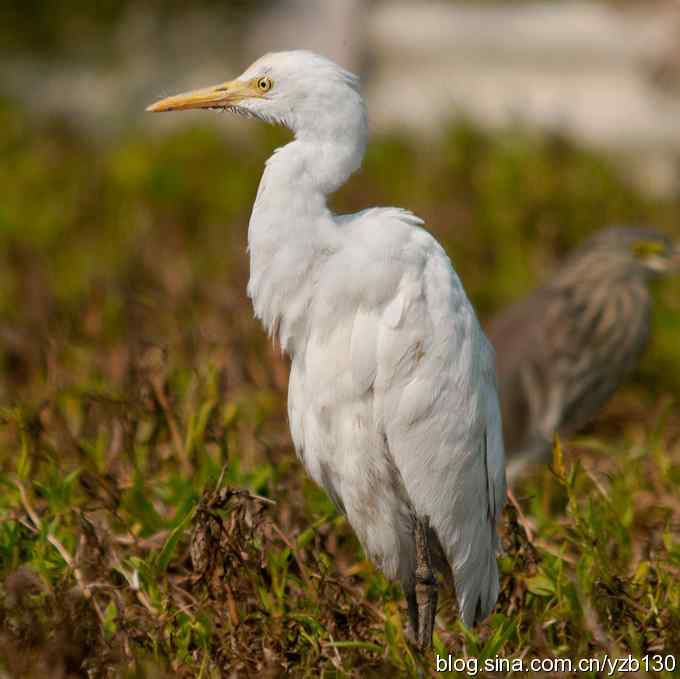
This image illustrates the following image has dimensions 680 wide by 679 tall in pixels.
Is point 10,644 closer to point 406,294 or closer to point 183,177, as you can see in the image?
point 406,294

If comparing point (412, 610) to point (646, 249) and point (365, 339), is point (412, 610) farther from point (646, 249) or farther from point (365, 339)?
point (646, 249)

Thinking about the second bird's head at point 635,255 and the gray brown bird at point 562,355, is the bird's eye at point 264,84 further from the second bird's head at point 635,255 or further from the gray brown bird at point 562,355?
the second bird's head at point 635,255

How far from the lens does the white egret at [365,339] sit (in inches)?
113

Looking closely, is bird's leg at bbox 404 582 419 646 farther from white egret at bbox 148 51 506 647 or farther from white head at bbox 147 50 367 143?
white head at bbox 147 50 367 143

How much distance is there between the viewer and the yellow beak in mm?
3072

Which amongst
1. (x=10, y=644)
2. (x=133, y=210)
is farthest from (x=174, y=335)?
(x=10, y=644)

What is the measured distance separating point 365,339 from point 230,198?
4.95m

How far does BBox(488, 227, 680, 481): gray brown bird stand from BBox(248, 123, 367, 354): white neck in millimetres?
2132

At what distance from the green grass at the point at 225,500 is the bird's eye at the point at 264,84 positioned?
3.10 ft

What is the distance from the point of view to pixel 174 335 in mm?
5453

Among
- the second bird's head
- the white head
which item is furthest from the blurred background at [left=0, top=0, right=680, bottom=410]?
the white head

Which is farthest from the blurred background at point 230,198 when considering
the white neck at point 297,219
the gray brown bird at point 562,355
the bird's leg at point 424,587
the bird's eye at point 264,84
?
the bird's eye at point 264,84

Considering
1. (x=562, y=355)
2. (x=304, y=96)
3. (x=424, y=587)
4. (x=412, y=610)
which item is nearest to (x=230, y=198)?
(x=562, y=355)

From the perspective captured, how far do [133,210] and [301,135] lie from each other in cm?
476
